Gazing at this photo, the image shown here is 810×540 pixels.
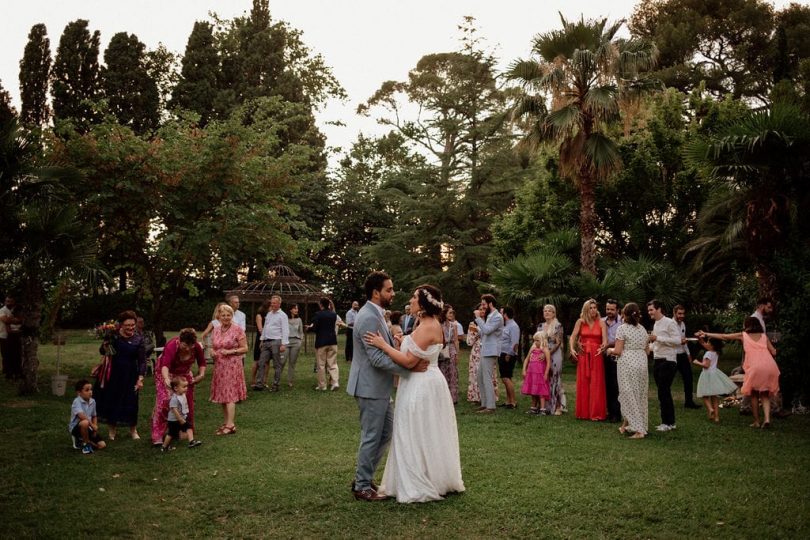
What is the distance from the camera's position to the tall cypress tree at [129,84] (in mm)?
40344

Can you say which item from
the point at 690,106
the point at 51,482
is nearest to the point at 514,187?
the point at 690,106

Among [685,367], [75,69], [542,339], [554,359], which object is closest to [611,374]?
[554,359]

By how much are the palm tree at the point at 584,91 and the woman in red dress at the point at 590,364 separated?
8.53m

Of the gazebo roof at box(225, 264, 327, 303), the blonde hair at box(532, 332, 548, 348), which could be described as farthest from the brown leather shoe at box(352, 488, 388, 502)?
the gazebo roof at box(225, 264, 327, 303)

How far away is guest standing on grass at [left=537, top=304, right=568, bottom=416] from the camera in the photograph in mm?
12250

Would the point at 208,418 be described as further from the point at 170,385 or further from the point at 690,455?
the point at 690,455

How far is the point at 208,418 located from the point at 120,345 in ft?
8.26

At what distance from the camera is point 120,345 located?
9.94 meters

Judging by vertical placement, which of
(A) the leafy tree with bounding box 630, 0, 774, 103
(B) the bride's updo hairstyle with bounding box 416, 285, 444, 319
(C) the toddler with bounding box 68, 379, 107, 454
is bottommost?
(C) the toddler with bounding box 68, 379, 107, 454

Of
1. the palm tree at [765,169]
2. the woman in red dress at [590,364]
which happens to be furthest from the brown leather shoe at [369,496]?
the palm tree at [765,169]

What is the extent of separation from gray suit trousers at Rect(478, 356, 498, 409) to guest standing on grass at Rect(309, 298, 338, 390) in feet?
13.5

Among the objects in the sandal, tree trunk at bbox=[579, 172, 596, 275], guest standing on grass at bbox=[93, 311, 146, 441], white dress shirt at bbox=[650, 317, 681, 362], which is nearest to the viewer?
guest standing on grass at bbox=[93, 311, 146, 441]

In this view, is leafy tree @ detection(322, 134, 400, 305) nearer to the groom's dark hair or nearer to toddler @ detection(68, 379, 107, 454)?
toddler @ detection(68, 379, 107, 454)

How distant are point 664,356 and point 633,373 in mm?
1179
